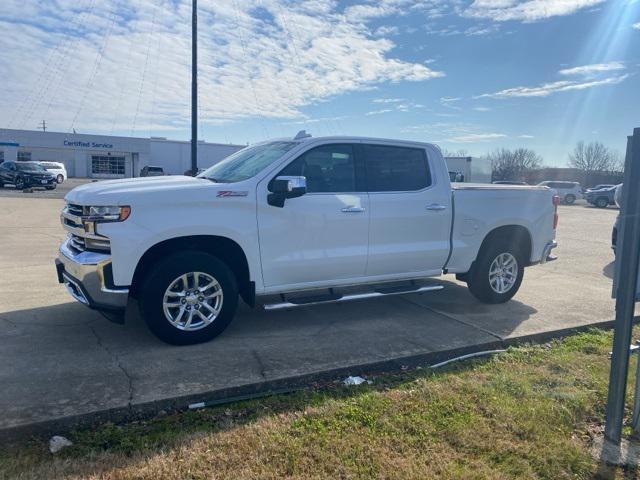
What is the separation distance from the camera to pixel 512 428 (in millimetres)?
3455

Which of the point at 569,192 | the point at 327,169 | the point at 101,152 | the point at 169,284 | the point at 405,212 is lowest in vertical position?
the point at 169,284

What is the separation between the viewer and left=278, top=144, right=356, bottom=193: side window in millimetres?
5242

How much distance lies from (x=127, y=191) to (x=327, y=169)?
205 cm

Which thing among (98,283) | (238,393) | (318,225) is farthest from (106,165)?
(238,393)

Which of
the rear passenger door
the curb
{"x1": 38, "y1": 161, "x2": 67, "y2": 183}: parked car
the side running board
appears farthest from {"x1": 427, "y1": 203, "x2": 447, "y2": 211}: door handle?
{"x1": 38, "y1": 161, "x2": 67, "y2": 183}: parked car

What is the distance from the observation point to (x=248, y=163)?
5516 mm

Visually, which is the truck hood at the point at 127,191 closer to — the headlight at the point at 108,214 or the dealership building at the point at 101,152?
the headlight at the point at 108,214

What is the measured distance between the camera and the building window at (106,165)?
6231 centimetres

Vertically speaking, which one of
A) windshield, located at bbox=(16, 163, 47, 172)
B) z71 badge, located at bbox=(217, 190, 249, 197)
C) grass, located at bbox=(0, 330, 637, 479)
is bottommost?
grass, located at bbox=(0, 330, 637, 479)

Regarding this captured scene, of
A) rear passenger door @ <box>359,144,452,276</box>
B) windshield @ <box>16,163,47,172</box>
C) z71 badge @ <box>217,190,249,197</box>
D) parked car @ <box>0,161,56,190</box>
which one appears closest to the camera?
z71 badge @ <box>217,190,249,197</box>

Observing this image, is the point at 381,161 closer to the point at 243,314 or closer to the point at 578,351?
the point at 243,314

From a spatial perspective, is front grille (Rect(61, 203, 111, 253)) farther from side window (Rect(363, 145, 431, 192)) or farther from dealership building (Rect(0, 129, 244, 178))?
dealership building (Rect(0, 129, 244, 178))

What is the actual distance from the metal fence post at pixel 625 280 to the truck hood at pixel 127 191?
339 cm

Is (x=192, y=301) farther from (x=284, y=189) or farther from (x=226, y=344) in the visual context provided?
(x=284, y=189)
